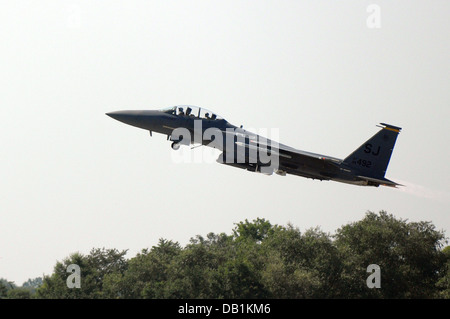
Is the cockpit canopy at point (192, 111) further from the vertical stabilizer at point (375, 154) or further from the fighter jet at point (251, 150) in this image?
the vertical stabilizer at point (375, 154)

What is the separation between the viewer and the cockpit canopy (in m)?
40.1

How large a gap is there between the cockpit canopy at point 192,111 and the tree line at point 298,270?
62.2ft

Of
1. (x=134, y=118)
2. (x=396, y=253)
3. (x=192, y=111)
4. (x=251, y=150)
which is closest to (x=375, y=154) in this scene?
(x=251, y=150)

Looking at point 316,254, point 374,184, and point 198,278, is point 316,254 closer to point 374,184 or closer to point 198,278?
point 198,278

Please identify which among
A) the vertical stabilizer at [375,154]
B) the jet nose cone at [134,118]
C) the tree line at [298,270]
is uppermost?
the jet nose cone at [134,118]

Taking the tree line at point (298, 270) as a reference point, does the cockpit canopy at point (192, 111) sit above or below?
above

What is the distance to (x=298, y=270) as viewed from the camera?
57000 mm

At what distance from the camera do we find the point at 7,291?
6366 centimetres

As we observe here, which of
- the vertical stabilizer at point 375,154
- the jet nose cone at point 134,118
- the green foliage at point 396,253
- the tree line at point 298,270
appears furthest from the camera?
the green foliage at point 396,253

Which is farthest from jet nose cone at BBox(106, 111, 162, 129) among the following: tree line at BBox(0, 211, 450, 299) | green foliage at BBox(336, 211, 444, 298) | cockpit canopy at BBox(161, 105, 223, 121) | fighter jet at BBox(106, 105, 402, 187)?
green foliage at BBox(336, 211, 444, 298)

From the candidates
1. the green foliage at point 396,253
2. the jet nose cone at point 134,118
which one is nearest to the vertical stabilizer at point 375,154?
the jet nose cone at point 134,118

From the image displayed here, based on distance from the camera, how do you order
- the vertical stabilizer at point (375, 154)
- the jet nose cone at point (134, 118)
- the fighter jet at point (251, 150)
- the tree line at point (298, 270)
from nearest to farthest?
1. the fighter jet at point (251, 150)
2. the jet nose cone at point (134, 118)
3. the vertical stabilizer at point (375, 154)
4. the tree line at point (298, 270)

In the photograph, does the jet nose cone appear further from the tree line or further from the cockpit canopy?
the tree line

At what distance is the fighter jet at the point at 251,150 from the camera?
1548 inches
